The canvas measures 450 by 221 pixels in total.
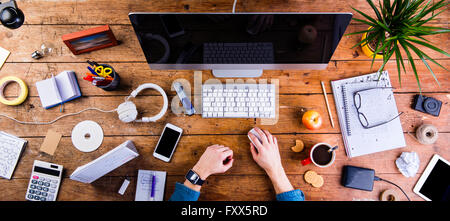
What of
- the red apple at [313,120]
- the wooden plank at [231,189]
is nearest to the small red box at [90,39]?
the wooden plank at [231,189]

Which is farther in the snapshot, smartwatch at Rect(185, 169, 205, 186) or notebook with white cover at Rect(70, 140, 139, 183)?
smartwatch at Rect(185, 169, 205, 186)

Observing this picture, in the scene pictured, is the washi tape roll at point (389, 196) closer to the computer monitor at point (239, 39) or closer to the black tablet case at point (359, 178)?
the black tablet case at point (359, 178)

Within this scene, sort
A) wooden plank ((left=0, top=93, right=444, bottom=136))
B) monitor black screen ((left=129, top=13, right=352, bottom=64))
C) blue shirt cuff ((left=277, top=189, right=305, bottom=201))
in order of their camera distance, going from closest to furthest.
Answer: monitor black screen ((left=129, top=13, right=352, bottom=64)) → blue shirt cuff ((left=277, top=189, right=305, bottom=201)) → wooden plank ((left=0, top=93, right=444, bottom=136))

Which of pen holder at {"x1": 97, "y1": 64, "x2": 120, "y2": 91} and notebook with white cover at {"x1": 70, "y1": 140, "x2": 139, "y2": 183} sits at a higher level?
pen holder at {"x1": 97, "y1": 64, "x2": 120, "y2": 91}

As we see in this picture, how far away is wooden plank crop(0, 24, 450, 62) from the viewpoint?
45.1 inches

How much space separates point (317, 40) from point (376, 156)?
608mm

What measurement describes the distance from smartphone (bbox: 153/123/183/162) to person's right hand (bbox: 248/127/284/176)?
33 cm

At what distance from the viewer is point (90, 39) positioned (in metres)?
1.10

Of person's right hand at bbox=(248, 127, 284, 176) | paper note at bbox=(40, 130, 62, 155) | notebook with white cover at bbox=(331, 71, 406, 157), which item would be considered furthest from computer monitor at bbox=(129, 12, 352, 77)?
paper note at bbox=(40, 130, 62, 155)

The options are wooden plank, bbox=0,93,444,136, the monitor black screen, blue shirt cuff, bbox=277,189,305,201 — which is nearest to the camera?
the monitor black screen

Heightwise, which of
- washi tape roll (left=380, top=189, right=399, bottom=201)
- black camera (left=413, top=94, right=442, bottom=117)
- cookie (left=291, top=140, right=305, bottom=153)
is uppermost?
black camera (left=413, top=94, right=442, bottom=117)

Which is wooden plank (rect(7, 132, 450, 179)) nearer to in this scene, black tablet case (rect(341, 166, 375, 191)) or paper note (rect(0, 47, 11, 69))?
black tablet case (rect(341, 166, 375, 191))

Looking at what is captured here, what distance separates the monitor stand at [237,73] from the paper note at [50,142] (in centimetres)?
77
